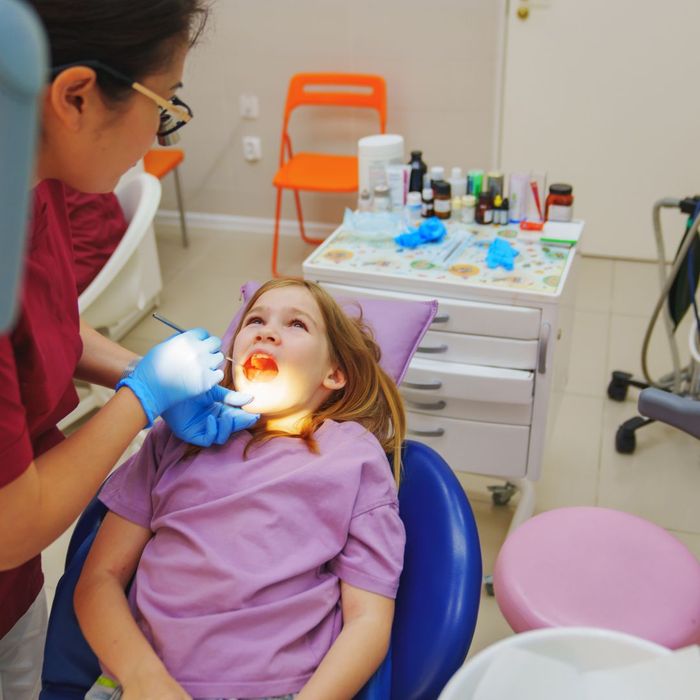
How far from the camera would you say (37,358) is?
0.97 m

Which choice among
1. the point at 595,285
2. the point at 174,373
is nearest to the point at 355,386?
the point at 174,373

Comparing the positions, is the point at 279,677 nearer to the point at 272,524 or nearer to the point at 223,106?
the point at 272,524

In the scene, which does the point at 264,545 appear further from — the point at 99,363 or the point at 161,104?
the point at 161,104

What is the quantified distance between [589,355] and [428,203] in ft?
3.75

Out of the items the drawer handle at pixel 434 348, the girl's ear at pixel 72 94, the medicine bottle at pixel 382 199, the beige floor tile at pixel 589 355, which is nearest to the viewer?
the girl's ear at pixel 72 94

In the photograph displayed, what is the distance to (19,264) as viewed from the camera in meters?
0.50

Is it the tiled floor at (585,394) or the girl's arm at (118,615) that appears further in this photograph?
the tiled floor at (585,394)

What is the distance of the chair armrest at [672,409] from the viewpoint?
128 centimetres

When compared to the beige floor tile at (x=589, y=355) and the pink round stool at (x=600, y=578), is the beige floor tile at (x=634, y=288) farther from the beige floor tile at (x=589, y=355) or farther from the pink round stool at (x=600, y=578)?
the pink round stool at (x=600, y=578)

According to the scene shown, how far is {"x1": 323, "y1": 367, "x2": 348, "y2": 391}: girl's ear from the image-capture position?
1.42 m

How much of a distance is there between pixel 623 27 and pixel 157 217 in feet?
8.29

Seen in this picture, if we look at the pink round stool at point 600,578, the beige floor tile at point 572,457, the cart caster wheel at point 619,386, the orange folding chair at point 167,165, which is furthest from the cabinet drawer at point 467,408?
the orange folding chair at point 167,165

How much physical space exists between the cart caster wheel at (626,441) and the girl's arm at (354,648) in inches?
62.1

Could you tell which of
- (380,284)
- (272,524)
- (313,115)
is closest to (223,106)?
(313,115)
